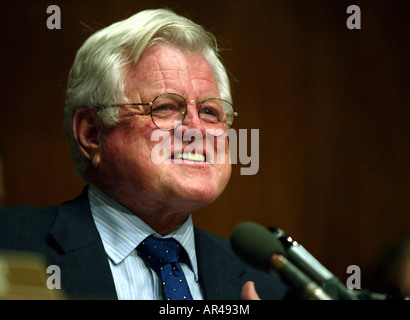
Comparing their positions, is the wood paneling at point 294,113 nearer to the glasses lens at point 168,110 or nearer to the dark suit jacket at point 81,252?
the dark suit jacket at point 81,252

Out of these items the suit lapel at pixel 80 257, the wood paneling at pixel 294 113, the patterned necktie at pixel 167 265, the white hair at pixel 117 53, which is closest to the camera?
the suit lapel at pixel 80 257

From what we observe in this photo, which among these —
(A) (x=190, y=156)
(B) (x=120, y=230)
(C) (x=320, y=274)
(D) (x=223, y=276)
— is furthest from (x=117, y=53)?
(C) (x=320, y=274)

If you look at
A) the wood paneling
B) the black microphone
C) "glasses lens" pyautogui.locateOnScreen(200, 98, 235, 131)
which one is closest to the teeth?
"glasses lens" pyautogui.locateOnScreen(200, 98, 235, 131)

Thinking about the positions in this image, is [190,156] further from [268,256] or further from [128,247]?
[268,256]

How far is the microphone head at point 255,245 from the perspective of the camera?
1.03 metres

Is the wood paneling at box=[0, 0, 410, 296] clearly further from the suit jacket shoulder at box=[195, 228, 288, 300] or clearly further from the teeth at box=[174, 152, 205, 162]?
the teeth at box=[174, 152, 205, 162]

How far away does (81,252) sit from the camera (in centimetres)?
146

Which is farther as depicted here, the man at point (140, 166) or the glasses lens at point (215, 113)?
the glasses lens at point (215, 113)

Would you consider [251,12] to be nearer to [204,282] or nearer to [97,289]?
[204,282]

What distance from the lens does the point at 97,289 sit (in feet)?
4.57

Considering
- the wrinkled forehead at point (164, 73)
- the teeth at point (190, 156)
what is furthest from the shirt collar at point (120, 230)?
the wrinkled forehead at point (164, 73)

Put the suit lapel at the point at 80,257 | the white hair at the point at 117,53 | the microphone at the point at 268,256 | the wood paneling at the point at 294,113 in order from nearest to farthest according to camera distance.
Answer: the microphone at the point at 268,256 → the suit lapel at the point at 80,257 → the white hair at the point at 117,53 → the wood paneling at the point at 294,113

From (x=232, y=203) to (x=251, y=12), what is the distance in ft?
2.89
